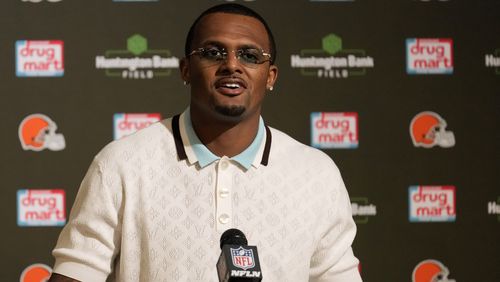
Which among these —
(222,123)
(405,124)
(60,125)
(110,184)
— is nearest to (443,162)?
(405,124)

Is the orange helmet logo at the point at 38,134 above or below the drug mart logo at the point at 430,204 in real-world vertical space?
above

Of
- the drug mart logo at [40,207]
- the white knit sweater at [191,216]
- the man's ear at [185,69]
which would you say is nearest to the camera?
the white knit sweater at [191,216]

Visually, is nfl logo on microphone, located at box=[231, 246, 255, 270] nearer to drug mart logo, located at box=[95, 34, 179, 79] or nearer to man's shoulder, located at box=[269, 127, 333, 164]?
man's shoulder, located at box=[269, 127, 333, 164]

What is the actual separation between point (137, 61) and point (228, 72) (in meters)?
1.49

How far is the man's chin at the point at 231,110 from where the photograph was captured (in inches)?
76.4

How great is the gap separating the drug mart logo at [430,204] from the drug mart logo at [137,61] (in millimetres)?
1056

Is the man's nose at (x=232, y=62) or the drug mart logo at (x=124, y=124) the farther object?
the drug mart logo at (x=124, y=124)

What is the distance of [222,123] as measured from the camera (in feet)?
6.51

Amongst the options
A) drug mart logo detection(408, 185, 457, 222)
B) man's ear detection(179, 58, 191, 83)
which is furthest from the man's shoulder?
drug mart logo detection(408, 185, 457, 222)

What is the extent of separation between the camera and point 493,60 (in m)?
3.49

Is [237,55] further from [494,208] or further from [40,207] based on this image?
[494,208]

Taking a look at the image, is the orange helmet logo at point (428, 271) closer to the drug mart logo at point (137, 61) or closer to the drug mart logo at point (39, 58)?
the drug mart logo at point (137, 61)

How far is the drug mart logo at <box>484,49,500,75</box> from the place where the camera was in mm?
3484

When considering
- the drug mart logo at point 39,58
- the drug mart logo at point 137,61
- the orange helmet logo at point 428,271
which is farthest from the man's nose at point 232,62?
the orange helmet logo at point 428,271
